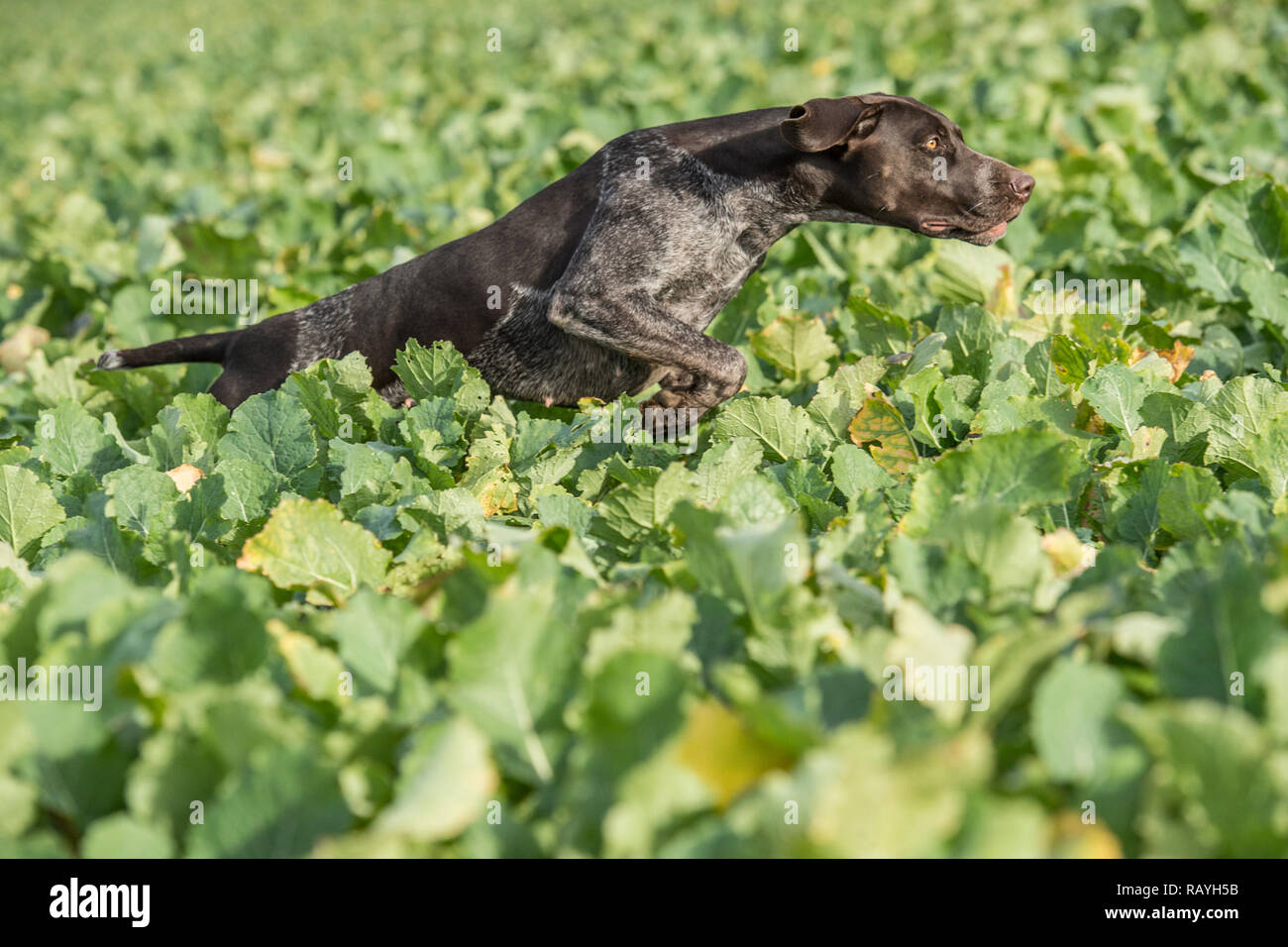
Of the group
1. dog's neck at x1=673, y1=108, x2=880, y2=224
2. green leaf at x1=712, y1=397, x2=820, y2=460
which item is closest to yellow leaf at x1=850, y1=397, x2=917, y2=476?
green leaf at x1=712, y1=397, x2=820, y2=460

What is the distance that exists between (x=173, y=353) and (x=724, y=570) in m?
3.20

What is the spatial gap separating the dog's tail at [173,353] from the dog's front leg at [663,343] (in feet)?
4.64

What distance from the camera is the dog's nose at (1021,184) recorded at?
4727 millimetres

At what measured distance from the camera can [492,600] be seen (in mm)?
2189

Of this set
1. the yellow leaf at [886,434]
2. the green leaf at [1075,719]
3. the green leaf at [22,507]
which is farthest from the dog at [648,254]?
the green leaf at [1075,719]

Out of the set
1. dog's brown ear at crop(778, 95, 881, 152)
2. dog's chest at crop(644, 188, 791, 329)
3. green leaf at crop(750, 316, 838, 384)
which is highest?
dog's brown ear at crop(778, 95, 881, 152)

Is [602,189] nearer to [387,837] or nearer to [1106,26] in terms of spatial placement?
[387,837]

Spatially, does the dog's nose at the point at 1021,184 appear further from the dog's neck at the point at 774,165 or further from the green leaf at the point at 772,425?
the green leaf at the point at 772,425

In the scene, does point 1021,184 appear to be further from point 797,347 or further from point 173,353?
point 173,353

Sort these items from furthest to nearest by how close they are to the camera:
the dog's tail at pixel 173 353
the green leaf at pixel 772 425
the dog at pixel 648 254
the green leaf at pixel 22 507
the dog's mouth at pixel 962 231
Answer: the dog's tail at pixel 173 353
the dog's mouth at pixel 962 231
the dog at pixel 648 254
the green leaf at pixel 772 425
the green leaf at pixel 22 507

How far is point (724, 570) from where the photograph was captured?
259 cm

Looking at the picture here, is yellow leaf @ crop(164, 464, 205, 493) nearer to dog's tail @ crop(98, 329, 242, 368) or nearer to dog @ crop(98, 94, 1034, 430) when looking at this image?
dog @ crop(98, 94, 1034, 430)

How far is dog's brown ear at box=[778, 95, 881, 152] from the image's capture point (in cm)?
439
